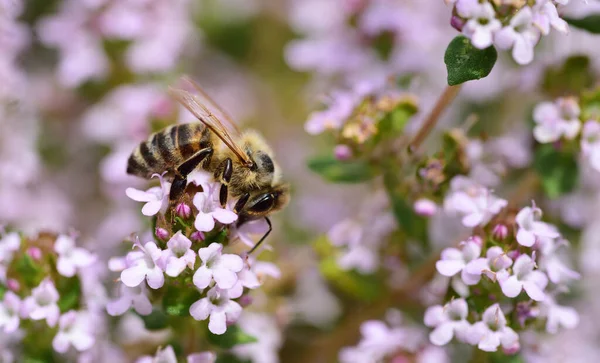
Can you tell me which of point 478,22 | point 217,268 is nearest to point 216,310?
point 217,268

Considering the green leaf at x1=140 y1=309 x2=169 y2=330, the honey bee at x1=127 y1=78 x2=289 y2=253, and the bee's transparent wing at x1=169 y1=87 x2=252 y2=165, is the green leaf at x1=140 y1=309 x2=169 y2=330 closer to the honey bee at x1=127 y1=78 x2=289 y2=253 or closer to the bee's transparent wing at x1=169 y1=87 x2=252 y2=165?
the honey bee at x1=127 y1=78 x2=289 y2=253

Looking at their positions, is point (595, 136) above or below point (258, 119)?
below

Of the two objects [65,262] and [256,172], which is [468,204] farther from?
Answer: [65,262]

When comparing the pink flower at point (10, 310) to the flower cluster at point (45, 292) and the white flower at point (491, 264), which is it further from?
the white flower at point (491, 264)

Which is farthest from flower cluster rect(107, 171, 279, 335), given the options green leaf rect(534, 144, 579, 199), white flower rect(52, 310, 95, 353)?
green leaf rect(534, 144, 579, 199)

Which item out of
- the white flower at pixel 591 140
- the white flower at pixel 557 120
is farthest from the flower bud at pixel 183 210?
the white flower at pixel 591 140

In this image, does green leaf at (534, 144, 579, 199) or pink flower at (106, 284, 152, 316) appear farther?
green leaf at (534, 144, 579, 199)

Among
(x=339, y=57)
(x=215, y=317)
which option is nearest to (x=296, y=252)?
(x=339, y=57)
